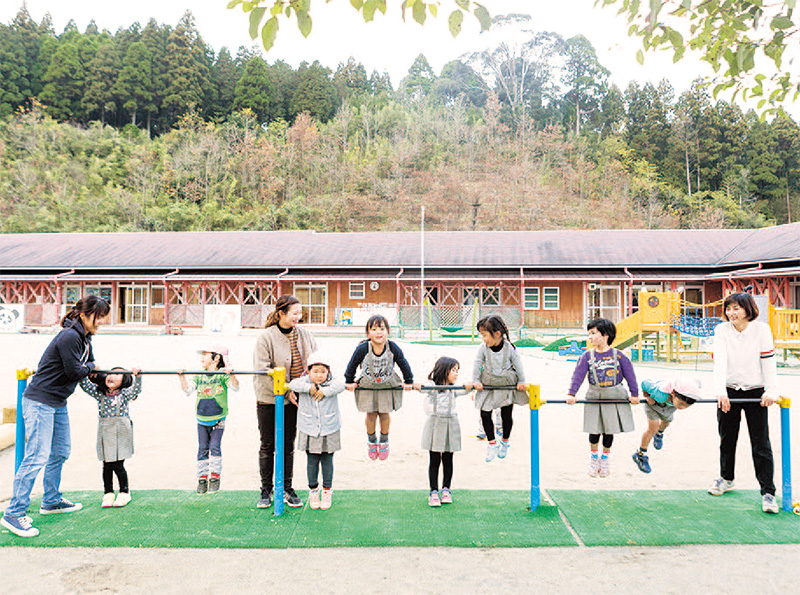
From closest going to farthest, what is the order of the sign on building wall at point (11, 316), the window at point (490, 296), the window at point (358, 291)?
the sign on building wall at point (11, 316), the window at point (490, 296), the window at point (358, 291)

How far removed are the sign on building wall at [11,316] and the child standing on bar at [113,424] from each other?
1017 inches

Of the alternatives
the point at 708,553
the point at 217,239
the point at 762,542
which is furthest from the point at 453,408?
the point at 217,239

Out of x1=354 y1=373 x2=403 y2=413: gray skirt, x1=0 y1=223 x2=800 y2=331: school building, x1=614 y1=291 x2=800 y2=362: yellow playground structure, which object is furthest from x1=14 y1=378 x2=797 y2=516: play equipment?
x1=0 y1=223 x2=800 y2=331: school building

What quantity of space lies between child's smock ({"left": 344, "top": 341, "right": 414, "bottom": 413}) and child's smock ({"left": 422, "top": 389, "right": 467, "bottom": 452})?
0.29m

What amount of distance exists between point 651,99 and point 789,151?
1577 centimetres

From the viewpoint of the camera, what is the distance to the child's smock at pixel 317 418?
13.0ft

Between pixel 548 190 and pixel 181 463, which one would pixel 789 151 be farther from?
pixel 181 463

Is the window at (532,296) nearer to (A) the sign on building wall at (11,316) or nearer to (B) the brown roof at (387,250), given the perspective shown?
(B) the brown roof at (387,250)

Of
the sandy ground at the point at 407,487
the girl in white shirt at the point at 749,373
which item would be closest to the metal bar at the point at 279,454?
the sandy ground at the point at 407,487

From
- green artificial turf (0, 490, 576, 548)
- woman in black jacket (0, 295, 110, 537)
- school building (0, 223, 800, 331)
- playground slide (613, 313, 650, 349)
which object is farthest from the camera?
school building (0, 223, 800, 331)

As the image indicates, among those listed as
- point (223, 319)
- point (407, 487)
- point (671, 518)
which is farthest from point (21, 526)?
point (223, 319)

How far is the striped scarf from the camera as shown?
13.9 ft

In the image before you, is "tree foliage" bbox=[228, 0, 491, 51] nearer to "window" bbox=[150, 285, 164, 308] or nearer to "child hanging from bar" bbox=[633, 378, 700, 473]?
"child hanging from bar" bbox=[633, 378, 700, 473]

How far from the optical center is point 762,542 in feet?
11.6
